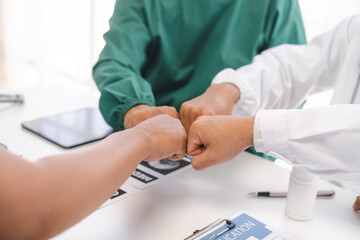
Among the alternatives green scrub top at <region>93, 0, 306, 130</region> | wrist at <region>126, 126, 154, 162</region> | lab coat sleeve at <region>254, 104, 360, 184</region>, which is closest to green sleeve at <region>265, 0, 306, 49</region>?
green scrub top at <region>93, 0, 306, 130</region>

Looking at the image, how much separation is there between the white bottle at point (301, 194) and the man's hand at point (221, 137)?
0.33ft

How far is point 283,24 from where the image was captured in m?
1.13

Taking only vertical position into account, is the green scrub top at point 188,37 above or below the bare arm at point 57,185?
above

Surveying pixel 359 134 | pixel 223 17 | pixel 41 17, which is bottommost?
pixel 41 17

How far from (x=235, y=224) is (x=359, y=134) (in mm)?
255

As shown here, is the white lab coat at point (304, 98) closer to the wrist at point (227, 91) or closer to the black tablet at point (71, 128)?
the wrist at point (227, 91)

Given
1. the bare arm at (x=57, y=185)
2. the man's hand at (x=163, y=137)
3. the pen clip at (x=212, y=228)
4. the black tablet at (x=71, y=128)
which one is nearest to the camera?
the bare arm at (x=57, y=185)

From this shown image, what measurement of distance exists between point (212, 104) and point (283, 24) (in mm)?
429

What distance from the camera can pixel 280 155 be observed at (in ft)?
2.28

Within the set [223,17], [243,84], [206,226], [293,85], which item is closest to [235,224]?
[206,226]

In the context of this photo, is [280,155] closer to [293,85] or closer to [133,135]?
[133,135]

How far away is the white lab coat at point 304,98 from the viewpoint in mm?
640

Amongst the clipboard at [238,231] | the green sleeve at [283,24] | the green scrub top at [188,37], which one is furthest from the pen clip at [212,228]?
the green sleeve at [283,24]

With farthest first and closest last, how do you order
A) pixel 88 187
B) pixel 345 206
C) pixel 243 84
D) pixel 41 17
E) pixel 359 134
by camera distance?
pixel 41 17, pixel 243 84, pixel 345 206, pixel 359 134, pixel 88 187
